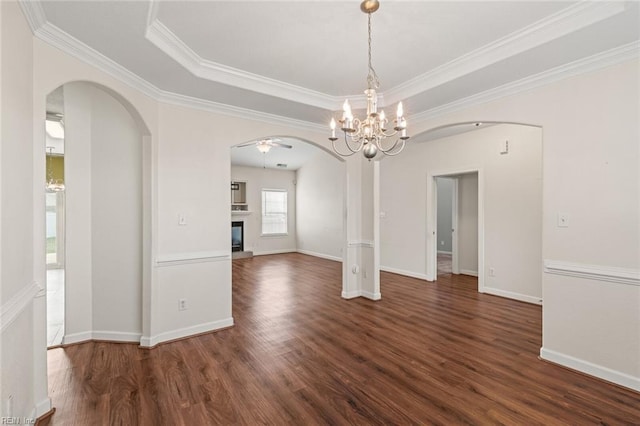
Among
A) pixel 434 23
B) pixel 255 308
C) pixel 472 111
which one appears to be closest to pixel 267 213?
pixel 255 308

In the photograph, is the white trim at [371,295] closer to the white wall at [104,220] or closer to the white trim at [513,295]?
the white trim at [513,295]

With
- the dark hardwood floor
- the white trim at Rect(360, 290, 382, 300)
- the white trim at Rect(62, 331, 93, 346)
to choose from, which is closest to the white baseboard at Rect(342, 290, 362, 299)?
the white trim at Rect(360, 290, 382, 300)

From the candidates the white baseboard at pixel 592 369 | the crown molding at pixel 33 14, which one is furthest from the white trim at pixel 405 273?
the crown molding at pixel 33 14

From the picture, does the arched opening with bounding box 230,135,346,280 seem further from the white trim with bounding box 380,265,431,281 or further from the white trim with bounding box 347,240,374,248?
the white trim with bounding box 347,240,374,248

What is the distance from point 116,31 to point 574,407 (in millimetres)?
4229

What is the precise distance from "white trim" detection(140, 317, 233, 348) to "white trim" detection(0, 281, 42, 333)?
1356 mm

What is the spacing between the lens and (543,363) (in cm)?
269

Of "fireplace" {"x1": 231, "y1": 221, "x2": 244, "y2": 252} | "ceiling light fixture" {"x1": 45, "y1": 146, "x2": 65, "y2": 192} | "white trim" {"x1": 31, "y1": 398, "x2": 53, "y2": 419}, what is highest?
"ceiling light fixture" {"x1": 45, "y1": 146, "x2": 65, "y2": 192}

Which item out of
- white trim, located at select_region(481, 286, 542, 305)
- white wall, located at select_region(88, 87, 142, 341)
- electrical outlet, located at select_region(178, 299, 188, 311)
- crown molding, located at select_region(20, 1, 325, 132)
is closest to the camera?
crown molding, located at select_region(20, 1, 325, 132)

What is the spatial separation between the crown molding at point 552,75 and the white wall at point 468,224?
3303mm

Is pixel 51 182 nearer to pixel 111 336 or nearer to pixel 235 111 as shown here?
pixel 111 336

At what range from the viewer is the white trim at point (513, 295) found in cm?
442

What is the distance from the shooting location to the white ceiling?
78.2 inches

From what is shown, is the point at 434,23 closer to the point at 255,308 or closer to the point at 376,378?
the point at 376,378
